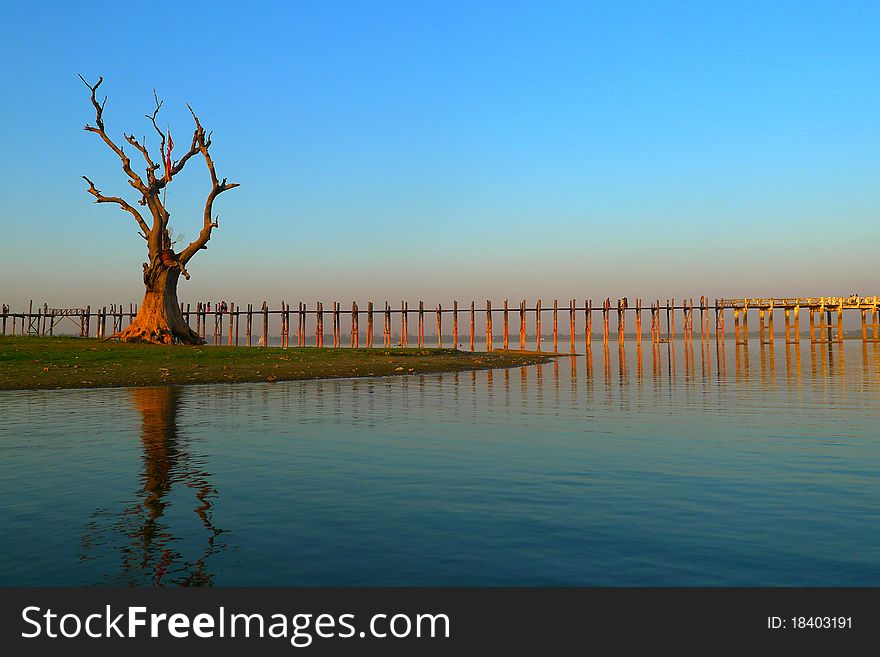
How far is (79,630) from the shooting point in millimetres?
5859

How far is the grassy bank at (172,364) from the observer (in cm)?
3372

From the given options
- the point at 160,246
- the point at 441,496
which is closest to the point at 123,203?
the point at 160,246

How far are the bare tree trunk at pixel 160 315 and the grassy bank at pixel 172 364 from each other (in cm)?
327

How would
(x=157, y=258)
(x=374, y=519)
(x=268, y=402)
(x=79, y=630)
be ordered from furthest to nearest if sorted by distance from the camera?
1. (x=157, y=258)
2. (x=268, y=402)
3. (x=374, y=519)
4. (x=79, y=630)

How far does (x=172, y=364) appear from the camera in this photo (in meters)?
41.7

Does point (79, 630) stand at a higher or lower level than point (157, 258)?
lower

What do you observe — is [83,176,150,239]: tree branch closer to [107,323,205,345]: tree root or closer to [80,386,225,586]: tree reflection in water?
[107,323,205,345]: tree root

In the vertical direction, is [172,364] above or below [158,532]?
above

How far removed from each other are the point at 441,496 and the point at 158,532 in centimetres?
365

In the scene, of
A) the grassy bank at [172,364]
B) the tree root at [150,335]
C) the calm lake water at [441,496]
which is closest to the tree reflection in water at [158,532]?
the calm lake water at [441,496]

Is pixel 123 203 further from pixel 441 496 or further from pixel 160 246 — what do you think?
pixel 441 496

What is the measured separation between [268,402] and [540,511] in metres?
17.0

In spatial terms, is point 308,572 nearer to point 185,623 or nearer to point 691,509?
point 185,623

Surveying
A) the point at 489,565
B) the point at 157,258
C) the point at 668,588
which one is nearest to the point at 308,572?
the point at 489,565
